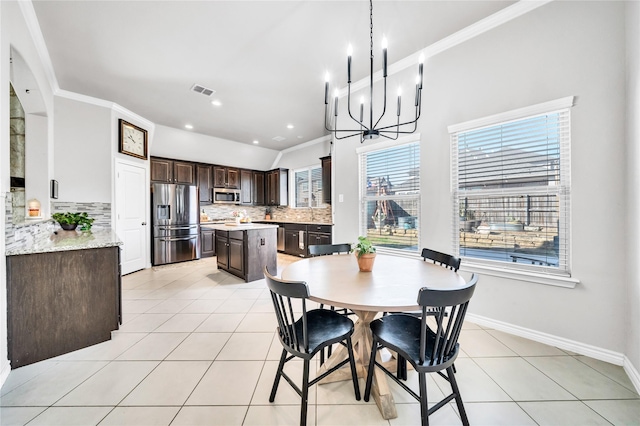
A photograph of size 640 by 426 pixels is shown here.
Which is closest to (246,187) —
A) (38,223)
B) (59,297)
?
(38,223)

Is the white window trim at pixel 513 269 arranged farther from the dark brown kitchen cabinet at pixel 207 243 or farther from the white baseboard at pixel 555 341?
the dark brown kitchen cabinet at pixel 207 243

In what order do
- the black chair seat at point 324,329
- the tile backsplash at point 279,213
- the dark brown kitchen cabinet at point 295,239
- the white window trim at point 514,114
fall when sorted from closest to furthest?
the black chair seat at point 324,329, the white window trim at point 514,114, the dark brown kitchen cabinet at point 295,239, the tile backsplash at point 279,213

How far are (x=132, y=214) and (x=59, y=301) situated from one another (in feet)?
9.65

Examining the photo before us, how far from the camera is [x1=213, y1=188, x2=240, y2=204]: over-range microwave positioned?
6391 mm

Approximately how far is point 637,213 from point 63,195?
639 cm

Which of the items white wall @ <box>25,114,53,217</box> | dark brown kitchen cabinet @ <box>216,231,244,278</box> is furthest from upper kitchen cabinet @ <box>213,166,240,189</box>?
white wall @ <box>25,114,53,217</box>

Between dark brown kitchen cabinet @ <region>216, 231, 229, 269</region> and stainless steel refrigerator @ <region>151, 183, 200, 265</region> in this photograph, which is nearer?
dark brown kitchen cabinet @ <region>216, 231, 229, 269</region>

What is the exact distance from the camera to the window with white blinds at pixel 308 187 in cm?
637

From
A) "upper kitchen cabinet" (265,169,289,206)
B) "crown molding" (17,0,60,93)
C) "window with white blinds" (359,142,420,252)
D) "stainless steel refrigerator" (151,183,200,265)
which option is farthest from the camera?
"upper kitchen cabinet" (265,169,289,206)

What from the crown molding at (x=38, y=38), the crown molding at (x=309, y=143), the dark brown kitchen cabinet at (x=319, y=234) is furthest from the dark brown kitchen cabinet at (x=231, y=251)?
the crown molding at (x=309, y=143)

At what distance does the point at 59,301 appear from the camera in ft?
6.58

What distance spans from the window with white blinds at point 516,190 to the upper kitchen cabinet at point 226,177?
5582 mm

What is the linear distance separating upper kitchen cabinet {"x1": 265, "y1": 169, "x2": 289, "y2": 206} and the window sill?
5.17 metres

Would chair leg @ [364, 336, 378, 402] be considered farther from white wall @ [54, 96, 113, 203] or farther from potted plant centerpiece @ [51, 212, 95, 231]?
white wall @ [54, 96, 113, 203]
